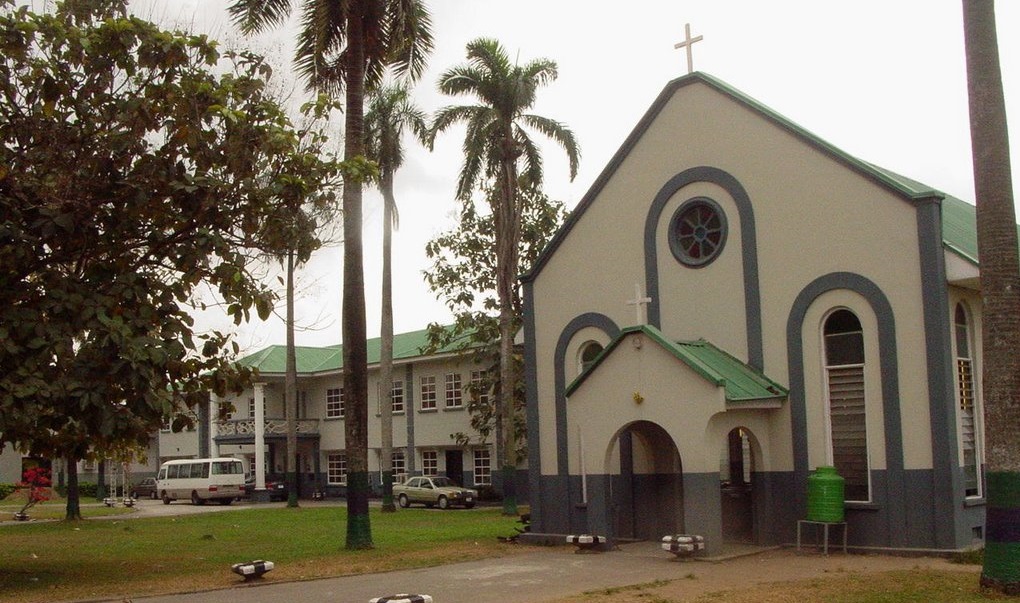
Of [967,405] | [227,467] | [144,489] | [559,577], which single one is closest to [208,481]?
[227,467]

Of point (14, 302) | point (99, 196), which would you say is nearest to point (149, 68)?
point (99, 196)

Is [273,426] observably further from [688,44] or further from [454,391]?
[688,44]

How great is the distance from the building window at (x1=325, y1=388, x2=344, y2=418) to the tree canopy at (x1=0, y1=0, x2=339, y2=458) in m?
33.7

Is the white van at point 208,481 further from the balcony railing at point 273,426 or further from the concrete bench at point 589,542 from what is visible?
the concrete bench at point 589,542

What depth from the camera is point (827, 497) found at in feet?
56.2

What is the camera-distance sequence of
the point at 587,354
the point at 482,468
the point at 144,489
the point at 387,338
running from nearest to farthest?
the point at 587,354 → the point at 387,338 → the point at 482,468 → the point at 144,489

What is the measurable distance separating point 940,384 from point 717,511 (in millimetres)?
4020

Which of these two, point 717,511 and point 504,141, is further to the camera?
point 504,141

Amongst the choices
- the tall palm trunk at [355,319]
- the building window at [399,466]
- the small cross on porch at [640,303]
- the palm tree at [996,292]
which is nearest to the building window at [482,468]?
the building window at [399,466]

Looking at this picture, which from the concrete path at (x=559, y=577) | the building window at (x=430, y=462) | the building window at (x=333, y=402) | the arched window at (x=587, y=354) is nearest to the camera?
the concrete path at (x=559, y=577)

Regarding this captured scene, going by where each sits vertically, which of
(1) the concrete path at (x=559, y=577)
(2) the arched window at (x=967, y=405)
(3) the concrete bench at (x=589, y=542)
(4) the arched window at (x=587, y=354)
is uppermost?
(4) the arched window at (x=587, y=354)

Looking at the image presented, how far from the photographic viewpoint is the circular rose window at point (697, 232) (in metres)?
19.8

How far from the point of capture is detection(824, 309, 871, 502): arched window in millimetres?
17766

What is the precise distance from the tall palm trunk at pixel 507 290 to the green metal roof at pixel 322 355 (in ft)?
48.3
